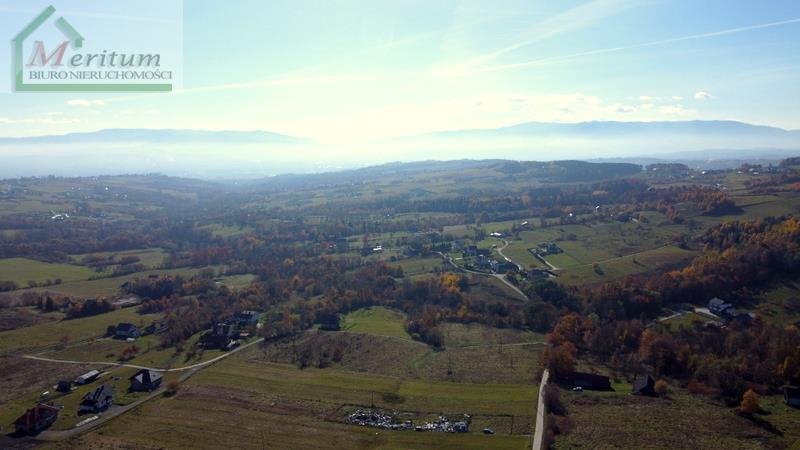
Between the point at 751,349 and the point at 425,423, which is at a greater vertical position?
the point at 751,349

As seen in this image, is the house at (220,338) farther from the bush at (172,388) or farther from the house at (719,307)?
the house at (719,307)

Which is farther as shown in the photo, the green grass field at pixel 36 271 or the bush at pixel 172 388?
the green grass field at pixel 36 271

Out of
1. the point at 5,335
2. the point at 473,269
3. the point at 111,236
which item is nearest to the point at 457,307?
→ the point at 473,269

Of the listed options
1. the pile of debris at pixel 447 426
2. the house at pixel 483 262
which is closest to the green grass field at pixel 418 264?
the house at pixel 483 262

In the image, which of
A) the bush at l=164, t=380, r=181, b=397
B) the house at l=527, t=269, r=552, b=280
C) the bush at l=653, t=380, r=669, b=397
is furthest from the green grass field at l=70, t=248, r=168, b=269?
the bush at l=653, t=380, r=669, b=397

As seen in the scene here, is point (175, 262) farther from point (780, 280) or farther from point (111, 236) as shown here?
point (780, 280)

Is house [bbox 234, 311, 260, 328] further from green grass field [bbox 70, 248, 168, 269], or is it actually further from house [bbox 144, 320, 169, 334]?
green grass field [bbox 70, 248, 168, 269]
